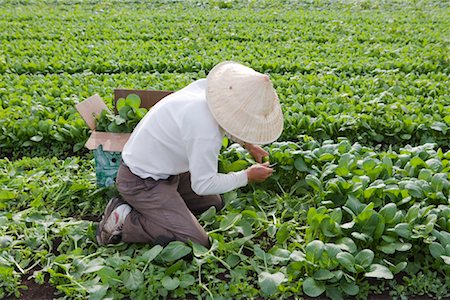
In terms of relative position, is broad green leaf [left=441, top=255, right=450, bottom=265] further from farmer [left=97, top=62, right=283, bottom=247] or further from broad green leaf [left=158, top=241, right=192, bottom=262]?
broad green leaf [left=158, top=241, right=192, bottom=262]

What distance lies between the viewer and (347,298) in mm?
2986

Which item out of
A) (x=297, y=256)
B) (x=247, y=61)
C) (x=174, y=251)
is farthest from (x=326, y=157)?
(x=247, y=61)

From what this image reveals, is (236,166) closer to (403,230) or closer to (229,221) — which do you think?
(229,221)

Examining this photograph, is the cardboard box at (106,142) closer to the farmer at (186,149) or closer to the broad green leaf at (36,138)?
the farmer at (186,149)

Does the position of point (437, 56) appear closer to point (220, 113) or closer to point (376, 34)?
point (376, 34)

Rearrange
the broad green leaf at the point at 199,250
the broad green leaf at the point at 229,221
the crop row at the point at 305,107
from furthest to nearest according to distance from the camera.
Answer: the crop row at the point at 305,107 → the broad green leaf at the point at 229,221 → the broad green leaf at the point at 199,250

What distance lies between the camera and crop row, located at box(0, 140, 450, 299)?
2.96 meters

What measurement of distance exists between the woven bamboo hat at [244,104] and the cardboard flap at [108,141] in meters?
1.02

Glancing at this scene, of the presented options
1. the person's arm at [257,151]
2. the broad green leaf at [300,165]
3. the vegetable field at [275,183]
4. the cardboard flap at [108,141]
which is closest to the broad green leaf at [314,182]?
the vegetable field at [275,183]

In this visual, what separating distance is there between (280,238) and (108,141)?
132cm

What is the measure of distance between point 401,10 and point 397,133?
7.63m

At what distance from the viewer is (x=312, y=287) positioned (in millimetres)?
2885

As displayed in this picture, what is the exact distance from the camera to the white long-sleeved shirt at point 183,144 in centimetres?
296

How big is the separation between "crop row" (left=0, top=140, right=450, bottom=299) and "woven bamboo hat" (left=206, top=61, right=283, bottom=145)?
631 millimetres
